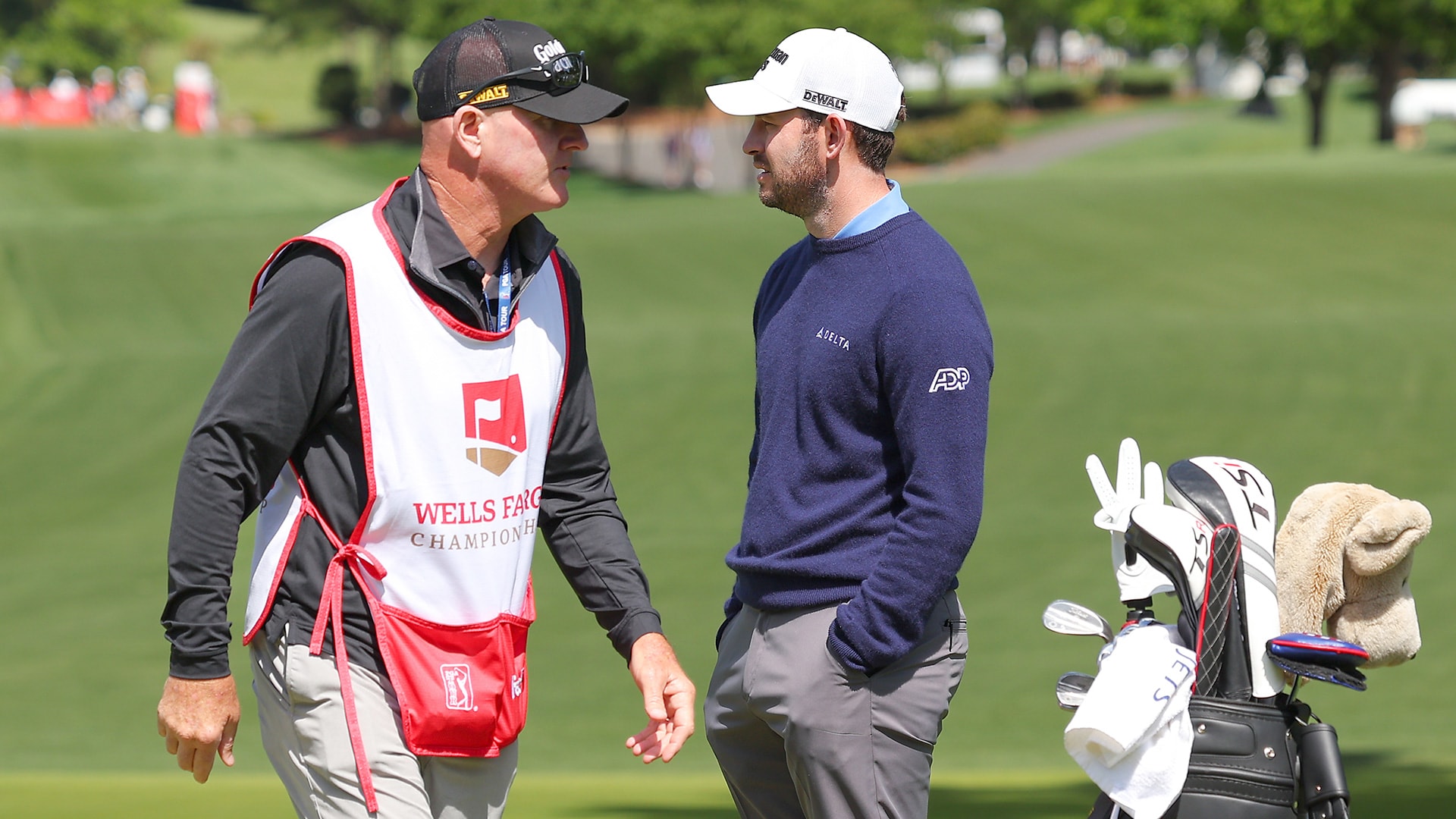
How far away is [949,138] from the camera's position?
165ft

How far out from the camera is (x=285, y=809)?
645 cm

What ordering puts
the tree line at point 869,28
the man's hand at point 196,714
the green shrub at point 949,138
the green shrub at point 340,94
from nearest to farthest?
the man's hand at point 196,714, the tree line at point 869,28, the green shrub at point 949,138, the green shrub at point 340,94

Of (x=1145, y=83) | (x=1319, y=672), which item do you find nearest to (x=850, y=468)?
(x=1319, y=672)

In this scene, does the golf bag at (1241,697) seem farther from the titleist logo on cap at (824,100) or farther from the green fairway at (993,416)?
the green fairway at (993,416)

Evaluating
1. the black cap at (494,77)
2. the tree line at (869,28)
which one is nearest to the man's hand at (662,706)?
the black cap at (494,77)

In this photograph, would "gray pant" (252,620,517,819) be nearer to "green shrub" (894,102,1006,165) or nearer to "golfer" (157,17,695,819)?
"golfer" (157,17,695,819)

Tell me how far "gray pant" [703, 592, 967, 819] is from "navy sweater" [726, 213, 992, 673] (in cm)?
6

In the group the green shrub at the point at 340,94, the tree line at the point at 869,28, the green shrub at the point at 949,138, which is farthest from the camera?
the green shrub at the point at 340,94

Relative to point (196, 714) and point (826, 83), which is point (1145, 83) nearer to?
point (826, 83)

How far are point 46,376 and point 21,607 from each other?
7.62 metres

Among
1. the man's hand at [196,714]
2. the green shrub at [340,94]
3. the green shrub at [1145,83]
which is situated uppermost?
the man's hand at [196,714]

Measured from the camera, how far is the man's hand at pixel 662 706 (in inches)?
143

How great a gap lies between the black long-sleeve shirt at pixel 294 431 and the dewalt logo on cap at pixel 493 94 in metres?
0.20

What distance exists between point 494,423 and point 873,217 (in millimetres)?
983
